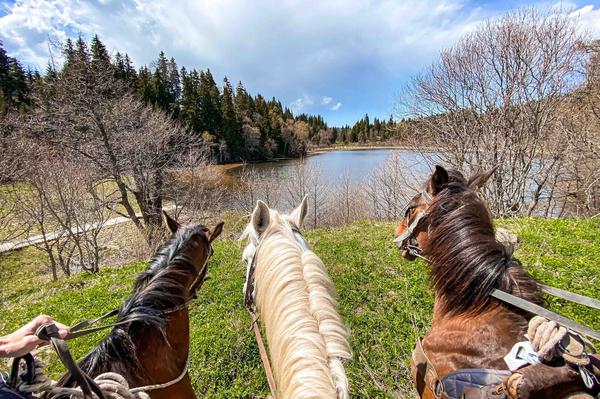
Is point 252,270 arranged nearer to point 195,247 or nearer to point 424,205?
point 195,247

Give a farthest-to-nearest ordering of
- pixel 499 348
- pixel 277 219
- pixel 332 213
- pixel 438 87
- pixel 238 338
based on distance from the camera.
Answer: pixel 332 213, pixel 438 87, pixel 238 338, pixel 277 219, pixel 499 348

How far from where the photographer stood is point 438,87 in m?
10.5

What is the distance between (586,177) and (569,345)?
1196 centimetres

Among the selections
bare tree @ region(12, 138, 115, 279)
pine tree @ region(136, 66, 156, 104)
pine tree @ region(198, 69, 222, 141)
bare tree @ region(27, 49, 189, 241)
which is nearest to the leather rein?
bare tree @ region(12, 138, 115, 279)

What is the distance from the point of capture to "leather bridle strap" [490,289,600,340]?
4.25 ft

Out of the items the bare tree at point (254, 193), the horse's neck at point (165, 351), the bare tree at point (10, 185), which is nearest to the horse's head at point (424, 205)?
the horse's neck at point (165, 351)

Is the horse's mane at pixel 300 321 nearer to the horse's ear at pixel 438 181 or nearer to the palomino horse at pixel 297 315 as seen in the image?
the palomino horse at pixel 297 315

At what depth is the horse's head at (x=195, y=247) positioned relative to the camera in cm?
227

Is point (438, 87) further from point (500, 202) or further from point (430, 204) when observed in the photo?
point (430, 204)

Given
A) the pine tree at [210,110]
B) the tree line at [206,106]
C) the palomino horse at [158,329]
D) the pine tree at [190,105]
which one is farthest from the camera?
the pine tree at [210,110]

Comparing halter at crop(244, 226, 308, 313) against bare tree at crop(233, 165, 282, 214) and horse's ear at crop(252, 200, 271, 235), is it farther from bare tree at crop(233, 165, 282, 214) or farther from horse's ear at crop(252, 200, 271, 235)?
bare tree at crop(233, 165, 282, 214)

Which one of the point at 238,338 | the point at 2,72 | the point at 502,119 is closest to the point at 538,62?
the point at 502,119

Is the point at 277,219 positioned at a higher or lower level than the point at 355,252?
higher

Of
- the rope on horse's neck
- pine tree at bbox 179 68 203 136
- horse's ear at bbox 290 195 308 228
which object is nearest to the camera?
the rope on horse's neck
